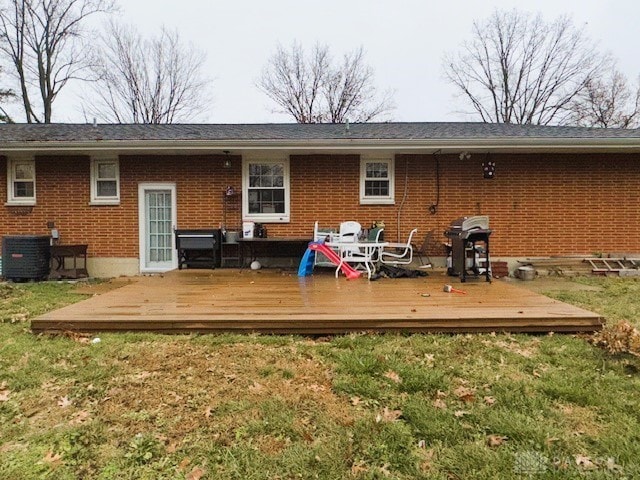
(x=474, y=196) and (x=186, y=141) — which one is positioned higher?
(x=186, y=141)

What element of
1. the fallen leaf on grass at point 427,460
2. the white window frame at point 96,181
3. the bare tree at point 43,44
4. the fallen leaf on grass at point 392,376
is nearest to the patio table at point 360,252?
the fallen leaf on grass at point 392,376

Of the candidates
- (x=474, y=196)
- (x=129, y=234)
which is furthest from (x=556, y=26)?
(x=129, y=234)

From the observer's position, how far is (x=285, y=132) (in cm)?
855

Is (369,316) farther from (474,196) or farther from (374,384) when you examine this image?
(474,196)

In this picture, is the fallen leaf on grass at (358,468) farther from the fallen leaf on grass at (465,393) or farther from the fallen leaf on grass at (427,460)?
the fallen leaf on grass at (465,393)

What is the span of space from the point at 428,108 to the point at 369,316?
24716 millimetres

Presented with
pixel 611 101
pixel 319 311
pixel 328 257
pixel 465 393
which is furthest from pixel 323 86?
pixel 465 393

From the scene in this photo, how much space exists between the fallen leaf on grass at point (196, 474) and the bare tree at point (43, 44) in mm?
22570

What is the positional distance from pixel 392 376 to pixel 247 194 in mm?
6082

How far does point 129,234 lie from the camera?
8141 millimetres

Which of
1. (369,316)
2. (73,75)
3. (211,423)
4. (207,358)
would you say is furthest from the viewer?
(73,75)

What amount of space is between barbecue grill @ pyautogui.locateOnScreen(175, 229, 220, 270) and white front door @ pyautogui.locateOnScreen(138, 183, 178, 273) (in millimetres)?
588

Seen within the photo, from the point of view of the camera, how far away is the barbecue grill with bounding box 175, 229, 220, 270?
761cm

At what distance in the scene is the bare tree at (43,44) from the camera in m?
18.6
